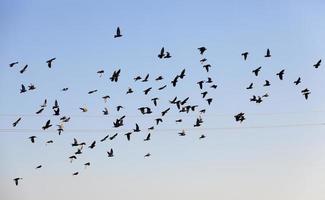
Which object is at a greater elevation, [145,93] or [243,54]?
[243,54]

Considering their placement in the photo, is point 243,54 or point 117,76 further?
point 243,54

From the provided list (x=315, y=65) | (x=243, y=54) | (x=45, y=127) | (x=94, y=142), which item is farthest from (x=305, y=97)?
(x=45, y=127)

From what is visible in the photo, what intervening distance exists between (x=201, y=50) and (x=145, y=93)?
19.1 feet

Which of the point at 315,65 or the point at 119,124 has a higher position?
the point at 315,65

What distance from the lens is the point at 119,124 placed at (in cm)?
4472

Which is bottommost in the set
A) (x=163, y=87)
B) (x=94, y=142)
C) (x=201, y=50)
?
(x=94, y=142)

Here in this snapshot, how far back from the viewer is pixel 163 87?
44812 millimetres

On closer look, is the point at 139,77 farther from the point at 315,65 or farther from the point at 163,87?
the point at 315,65

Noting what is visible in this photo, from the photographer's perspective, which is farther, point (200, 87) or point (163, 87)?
point (200, 87)

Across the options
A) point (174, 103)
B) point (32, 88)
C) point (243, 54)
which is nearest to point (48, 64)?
point (32, 88)

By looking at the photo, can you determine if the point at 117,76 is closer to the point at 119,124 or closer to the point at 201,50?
the point at 119,124

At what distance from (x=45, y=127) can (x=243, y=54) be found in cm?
1743

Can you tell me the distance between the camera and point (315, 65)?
46625 mm

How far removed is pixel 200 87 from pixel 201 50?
10.7ft
